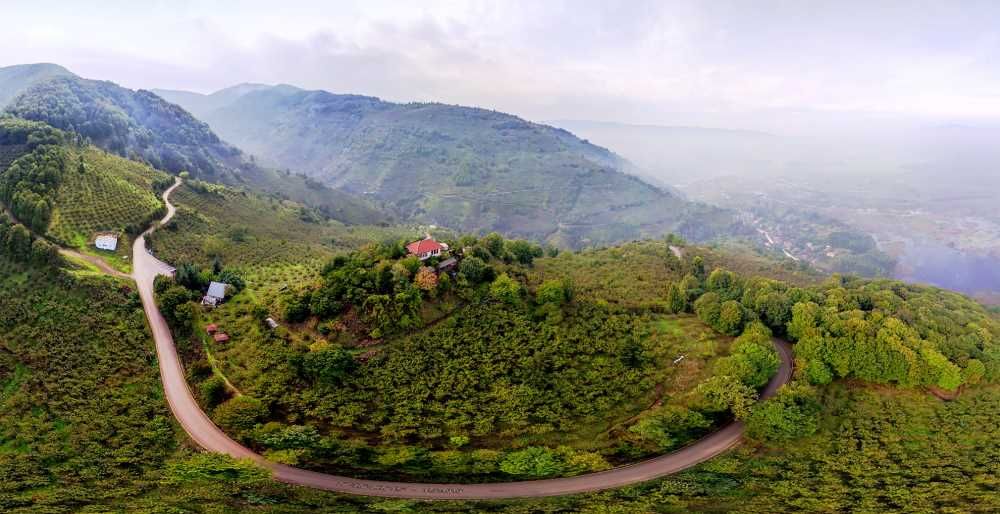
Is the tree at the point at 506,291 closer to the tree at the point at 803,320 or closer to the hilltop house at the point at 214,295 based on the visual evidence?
the tree at the point at 803,320

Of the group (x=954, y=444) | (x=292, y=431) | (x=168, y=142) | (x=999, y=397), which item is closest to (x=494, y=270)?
(x=292, y=431)

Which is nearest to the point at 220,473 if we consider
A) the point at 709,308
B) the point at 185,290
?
the point at 185,290

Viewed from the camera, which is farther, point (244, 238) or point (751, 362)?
point (244, 238)

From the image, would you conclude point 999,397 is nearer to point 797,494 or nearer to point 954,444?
point 954,444

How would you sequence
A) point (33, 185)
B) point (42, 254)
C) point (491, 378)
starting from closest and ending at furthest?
point (491, 378)
point (42, 254)
point (33, 185)

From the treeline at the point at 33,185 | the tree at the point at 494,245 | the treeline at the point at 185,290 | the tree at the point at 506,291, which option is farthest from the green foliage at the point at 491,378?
the treeline at the point at 33,185

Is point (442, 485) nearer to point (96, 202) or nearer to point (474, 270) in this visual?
point (474, 270)
